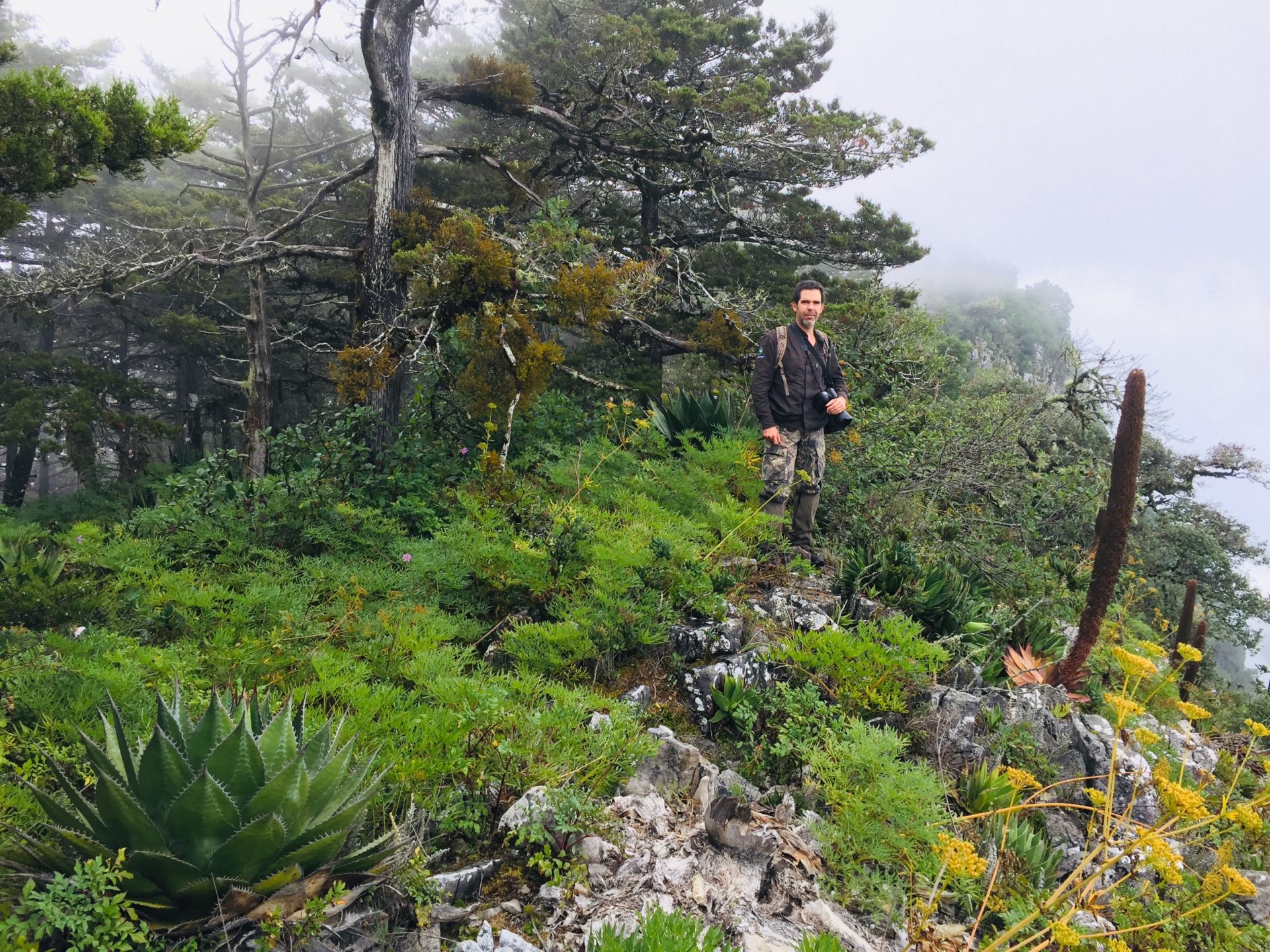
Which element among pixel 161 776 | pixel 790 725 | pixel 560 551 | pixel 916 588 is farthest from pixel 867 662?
pixel 161 776

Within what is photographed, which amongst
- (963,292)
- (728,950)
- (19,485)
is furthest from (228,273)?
(963,292)

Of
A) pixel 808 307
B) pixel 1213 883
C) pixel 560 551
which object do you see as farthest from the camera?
pixel 808 307

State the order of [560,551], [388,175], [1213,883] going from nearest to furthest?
1. [1213,883]
2. [560,551]
3. [388,175]

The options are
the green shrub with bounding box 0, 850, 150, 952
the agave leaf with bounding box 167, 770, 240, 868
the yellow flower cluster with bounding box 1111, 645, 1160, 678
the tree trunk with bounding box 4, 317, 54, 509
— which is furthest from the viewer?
the tree trunk with bounding box 4, 317, 54, 509

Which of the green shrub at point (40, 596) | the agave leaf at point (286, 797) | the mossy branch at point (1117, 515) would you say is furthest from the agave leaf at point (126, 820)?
the mossy branch at point (1117, 515)

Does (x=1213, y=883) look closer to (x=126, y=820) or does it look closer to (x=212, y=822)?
(x=212, y=822)

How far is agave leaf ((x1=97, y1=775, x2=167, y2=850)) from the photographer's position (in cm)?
174

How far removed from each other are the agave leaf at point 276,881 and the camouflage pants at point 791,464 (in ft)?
13.6

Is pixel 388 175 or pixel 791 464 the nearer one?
pixel 791 464

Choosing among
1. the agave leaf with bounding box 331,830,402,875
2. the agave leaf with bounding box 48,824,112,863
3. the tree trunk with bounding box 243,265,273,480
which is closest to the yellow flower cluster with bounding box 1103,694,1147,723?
the agave leaf with bounding box 331,830,402,875

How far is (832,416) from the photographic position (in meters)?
5.44

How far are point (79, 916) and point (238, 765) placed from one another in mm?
461

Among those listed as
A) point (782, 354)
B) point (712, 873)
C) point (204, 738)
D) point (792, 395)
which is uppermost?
point (782, 354)

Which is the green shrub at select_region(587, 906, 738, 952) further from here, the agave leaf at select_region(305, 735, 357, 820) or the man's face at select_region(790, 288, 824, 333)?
the man's face at select_region(790, 288, 824, 333)
